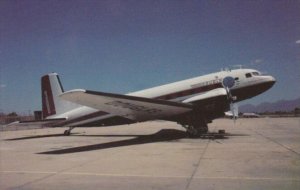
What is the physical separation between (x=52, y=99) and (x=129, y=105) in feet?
35.0

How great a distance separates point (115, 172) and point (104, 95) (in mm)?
8748

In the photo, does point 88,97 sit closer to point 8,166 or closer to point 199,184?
point 8,166

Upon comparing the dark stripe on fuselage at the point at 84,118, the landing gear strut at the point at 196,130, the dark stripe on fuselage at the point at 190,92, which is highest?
the dark stripe on fuselage at the point at 190,92

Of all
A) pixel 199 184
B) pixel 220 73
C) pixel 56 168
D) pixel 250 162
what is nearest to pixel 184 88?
pixel 220 73

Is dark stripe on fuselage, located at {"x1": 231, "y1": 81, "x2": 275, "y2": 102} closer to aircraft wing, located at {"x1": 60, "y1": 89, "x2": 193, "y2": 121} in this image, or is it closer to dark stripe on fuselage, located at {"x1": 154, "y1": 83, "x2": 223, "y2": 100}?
dark stripe on fuselage, located at {"x1": 154, "y1": 83, "x2": 223, "y2": 100}

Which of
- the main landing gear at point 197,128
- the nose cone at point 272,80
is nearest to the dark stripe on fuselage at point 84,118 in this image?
the main landing gear at point 197,128

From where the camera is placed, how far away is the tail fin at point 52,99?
2894 cm

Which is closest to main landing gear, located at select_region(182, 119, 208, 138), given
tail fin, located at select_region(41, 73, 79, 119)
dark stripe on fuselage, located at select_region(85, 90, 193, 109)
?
dark stripe on fuselage, located at select_region(85, 90, 193, 109)

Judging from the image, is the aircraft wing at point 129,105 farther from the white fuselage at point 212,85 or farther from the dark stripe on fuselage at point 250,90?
the dark stripe on fuselage at point 250,90

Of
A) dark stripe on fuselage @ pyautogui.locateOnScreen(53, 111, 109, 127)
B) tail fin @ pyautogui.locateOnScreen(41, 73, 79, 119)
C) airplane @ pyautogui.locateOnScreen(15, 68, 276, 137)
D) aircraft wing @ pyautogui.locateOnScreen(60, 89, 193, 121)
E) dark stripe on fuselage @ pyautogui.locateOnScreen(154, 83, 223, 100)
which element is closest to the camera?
aircraft wing @ pyautogui.locateOnScreen(60, 89, 193, 121)

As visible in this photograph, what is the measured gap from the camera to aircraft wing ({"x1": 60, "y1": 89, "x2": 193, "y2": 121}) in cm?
1861

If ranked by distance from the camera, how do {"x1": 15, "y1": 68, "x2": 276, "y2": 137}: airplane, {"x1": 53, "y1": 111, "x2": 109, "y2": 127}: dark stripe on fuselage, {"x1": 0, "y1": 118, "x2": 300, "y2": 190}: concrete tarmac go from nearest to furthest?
1. {"x1": 0, "y1": 118, "x2": 300, "y2": 190}: concrete tarmac
2. {"x1": 15, "y1": 68, "x2": 276, "y2": 137}: airplane
3. {"x1": 53, "y1": 111, "x2": 109, "y2": 127}: dark stripe on fuselage

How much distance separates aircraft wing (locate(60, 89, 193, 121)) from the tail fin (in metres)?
7.59

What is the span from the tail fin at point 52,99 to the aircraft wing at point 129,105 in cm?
759
